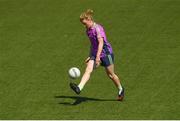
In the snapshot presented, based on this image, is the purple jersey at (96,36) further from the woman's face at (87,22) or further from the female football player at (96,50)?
the woman's face at (87,22)

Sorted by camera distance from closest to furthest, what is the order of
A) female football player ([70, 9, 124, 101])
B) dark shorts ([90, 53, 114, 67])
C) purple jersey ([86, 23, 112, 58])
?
female football player ([70, 9, 124, 101])
purple jersey ([86, 23, 112, 58])
dark shorts ([90, 53, 114, 67])

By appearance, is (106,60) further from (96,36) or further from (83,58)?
(83,58)

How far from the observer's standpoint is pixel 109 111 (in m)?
13.8

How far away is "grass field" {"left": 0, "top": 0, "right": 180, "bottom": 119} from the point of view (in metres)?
14.1

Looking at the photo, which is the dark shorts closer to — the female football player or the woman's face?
the female football player

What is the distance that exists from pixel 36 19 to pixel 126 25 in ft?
12.2

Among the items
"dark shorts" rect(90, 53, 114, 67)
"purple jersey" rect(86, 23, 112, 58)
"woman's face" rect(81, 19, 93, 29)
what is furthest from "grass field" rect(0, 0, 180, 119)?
"woman's face" rect(81, 19, 93, 29)

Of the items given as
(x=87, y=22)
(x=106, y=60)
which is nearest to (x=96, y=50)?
(x=106, y=60)

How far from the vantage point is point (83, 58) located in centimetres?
1908

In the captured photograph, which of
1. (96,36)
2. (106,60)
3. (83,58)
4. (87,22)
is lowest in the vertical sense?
(83,58)

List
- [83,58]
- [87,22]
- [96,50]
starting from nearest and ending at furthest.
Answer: [87,22] → [96,50] → [83,58]

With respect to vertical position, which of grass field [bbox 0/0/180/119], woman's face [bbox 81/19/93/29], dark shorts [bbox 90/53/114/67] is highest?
woman's face [bbox 81/19/93/29]

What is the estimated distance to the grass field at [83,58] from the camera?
14102 millimetres

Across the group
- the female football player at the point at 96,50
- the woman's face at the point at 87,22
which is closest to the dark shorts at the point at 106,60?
the female football player at the point at 96,50
